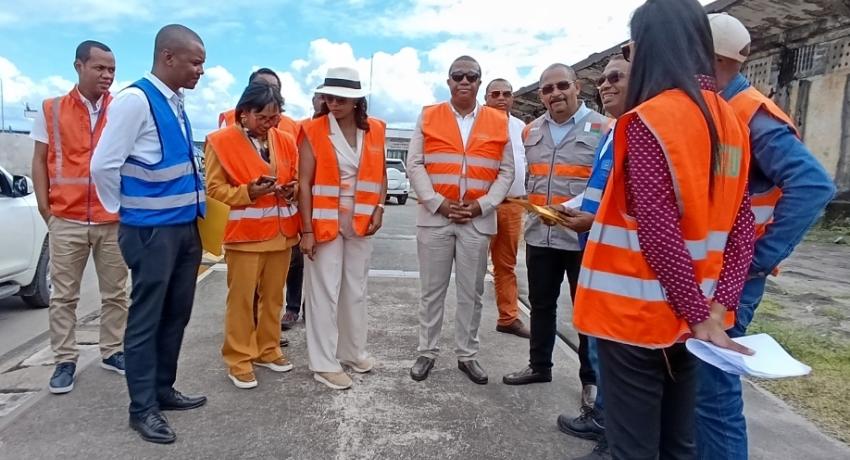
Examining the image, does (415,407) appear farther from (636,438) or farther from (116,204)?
(116,204)

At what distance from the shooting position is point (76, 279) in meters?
3.70

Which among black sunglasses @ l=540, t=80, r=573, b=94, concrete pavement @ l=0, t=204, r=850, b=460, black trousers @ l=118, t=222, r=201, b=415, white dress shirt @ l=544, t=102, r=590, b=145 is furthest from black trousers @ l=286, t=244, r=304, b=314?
black sunglasses @ l=540, t=80, r=573, b=94

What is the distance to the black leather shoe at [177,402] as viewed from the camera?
326 centimetres

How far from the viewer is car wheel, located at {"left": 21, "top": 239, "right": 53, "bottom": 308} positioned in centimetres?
552

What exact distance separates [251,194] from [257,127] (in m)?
0.44

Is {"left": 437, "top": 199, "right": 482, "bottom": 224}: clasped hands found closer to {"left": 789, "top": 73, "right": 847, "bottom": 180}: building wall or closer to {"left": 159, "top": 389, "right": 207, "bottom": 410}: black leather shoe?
{"left": 159, "top": 389, "right": 207, "bottom": 410}: black leather shoe

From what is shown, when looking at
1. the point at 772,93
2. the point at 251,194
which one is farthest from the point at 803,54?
the point at 251,194

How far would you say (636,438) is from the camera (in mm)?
1839

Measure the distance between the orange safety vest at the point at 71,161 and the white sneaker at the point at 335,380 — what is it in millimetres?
1692

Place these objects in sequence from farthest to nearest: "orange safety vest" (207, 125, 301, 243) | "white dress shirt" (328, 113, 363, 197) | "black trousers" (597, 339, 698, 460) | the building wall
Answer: the building wall → "white dress shirt" (328, 113, 363, 197) → "orange safety vest" (207, 125, 301, 243) → "black trousers" (597, 339, 698, 460)

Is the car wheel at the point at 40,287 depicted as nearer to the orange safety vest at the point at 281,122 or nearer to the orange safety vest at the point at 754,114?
the orange safety vest at the point at 281,122

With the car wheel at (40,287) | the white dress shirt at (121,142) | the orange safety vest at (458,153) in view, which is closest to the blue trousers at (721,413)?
the orange safety vest at (458,153)

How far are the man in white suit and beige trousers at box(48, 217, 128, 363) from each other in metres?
2.02

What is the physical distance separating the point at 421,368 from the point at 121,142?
7.44 ft
